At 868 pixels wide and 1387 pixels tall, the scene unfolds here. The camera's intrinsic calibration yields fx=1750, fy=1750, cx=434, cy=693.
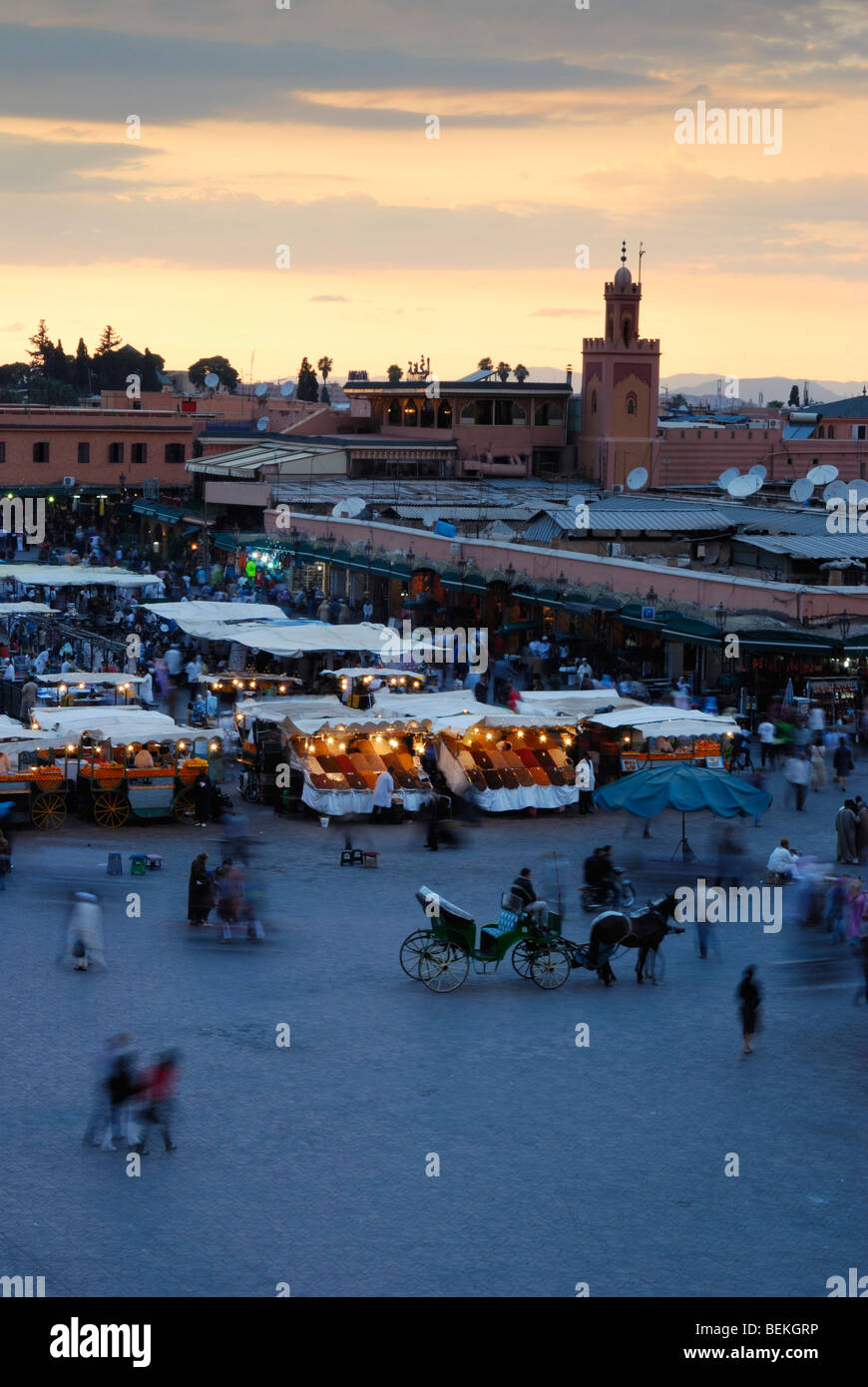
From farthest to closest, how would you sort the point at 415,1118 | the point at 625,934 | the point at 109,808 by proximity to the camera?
1. the point at 109,808
2. the point at 625,934
3. the point at 415,1118

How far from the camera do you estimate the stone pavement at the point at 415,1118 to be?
1011 centimetres

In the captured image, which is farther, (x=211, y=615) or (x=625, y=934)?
(x=211, y=615)

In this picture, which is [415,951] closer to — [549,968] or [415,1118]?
→ [549,968]

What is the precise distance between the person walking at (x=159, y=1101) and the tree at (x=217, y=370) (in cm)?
13733

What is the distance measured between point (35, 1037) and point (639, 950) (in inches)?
217

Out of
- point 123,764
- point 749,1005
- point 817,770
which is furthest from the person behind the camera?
point 817,770

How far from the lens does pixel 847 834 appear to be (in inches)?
805

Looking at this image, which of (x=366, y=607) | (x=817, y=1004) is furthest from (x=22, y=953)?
(x=366, y=607)

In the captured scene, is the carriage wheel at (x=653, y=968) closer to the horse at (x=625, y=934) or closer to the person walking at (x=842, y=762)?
the horse at (x=625, y=934)

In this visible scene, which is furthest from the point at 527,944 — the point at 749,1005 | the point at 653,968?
the point at 749,1005

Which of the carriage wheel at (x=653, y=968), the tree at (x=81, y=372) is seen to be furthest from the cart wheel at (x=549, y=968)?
the tree at (x=81, y=372)

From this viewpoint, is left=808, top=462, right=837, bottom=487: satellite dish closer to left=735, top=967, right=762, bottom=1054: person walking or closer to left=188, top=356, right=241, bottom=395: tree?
left=735, top=967, right=762, bottom=1054: person walking

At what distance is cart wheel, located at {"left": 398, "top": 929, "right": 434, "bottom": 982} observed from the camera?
15.7 meters

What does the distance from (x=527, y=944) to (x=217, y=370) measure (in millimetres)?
136964
